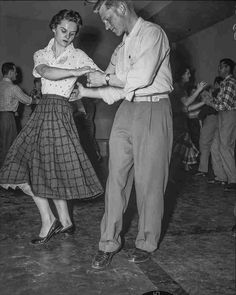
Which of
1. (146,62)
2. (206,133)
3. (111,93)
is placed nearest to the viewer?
(146,62)

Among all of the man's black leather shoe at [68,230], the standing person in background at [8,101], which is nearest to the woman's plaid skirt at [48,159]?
the man's black leather shoe at [68,230]

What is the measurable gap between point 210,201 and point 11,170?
2.53 metres

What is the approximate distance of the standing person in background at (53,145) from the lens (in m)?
2.59

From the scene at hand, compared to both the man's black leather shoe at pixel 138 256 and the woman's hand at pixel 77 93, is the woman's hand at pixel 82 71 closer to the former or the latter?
the woman's hand at pixel 77 93

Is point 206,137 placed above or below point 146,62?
below

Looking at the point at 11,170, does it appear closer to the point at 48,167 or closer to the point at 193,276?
the point at 48,167

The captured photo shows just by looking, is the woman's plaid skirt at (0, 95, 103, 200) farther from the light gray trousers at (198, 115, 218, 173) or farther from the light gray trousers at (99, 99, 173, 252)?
the light gray trousers at (198, 115, 218, 173)

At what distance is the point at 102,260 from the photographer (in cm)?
229

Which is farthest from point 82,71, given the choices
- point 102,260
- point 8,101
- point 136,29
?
point 8,101

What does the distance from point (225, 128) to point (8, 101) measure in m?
3.19

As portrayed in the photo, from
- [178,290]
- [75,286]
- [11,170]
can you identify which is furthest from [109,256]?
[11,170]

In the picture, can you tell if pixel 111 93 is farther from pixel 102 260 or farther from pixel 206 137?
pixel 206 137

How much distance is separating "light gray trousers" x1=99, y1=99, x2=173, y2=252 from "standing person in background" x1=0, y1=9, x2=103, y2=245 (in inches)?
14.7

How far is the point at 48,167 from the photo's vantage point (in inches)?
103
